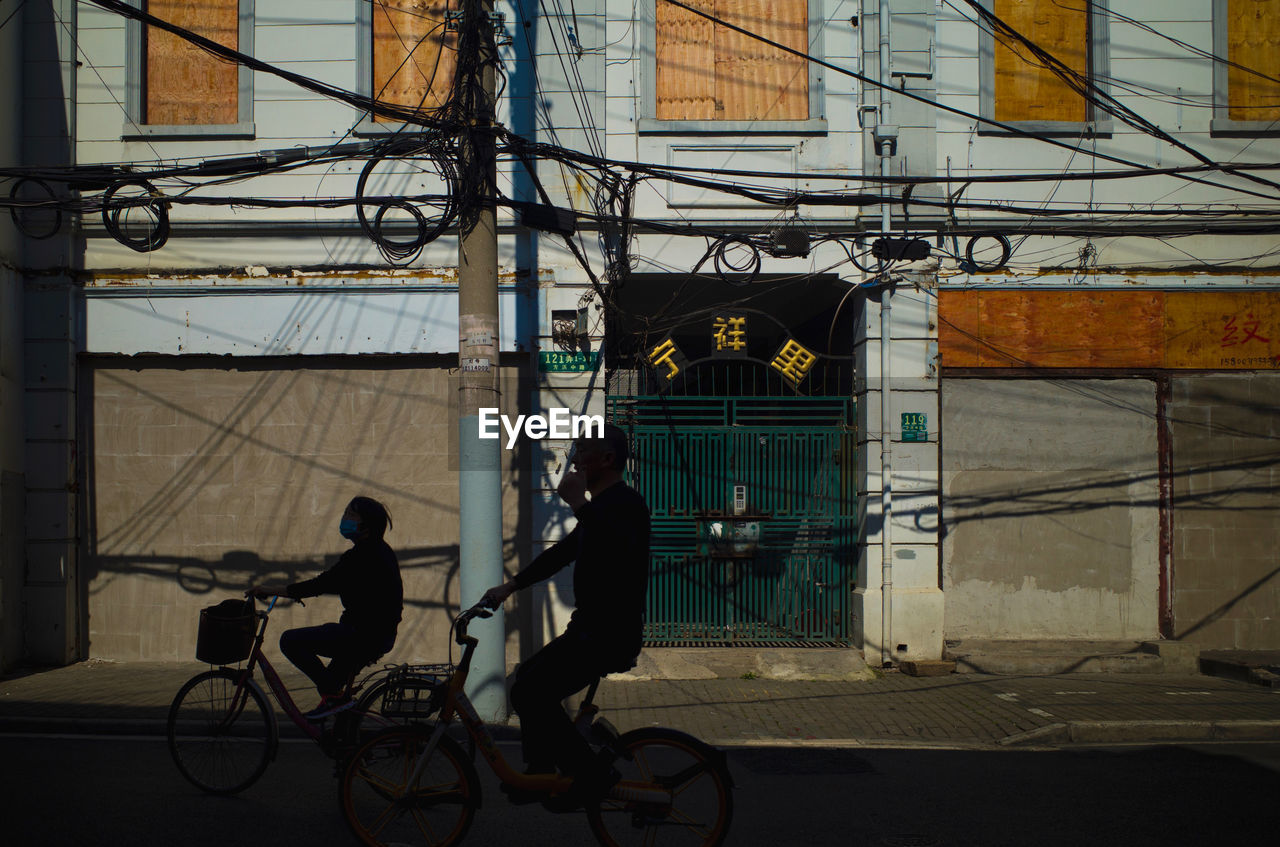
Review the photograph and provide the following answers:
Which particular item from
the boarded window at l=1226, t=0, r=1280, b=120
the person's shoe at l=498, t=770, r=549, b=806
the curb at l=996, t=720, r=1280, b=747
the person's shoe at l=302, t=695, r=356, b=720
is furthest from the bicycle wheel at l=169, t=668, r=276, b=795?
the boarded window at l=1226, t=0, r=1280, b=120

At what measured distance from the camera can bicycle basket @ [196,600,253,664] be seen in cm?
542

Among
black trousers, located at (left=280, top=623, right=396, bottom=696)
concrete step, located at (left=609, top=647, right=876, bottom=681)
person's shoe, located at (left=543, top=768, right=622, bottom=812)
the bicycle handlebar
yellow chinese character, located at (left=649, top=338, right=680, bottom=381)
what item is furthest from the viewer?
yellow chinese character, located at (left=649, top=338, right=680, bottom=381)

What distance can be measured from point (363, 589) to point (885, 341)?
638 cm

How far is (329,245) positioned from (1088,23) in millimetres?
8510

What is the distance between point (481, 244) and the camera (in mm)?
7648

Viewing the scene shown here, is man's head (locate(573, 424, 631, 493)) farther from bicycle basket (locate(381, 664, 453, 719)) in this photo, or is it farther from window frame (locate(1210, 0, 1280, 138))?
window frame (locate(1210, 0, 1280, 138))

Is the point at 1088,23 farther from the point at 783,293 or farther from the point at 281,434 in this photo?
the point at 281,434

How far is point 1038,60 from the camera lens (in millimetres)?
10367

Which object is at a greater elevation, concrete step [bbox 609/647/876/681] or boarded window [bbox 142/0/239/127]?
boarded window [bbox 142/0/239/127]

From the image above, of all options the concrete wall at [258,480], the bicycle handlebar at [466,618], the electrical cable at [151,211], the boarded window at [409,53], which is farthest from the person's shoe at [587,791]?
the boarded window at [409,53]

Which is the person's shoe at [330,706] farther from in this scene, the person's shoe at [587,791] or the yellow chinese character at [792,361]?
the yellow chinese character at [792,361]

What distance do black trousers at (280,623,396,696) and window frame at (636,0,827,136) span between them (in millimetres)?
6491

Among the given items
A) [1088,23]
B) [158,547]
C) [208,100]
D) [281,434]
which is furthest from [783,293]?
[158,547]

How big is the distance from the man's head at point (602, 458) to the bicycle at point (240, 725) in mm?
1666
